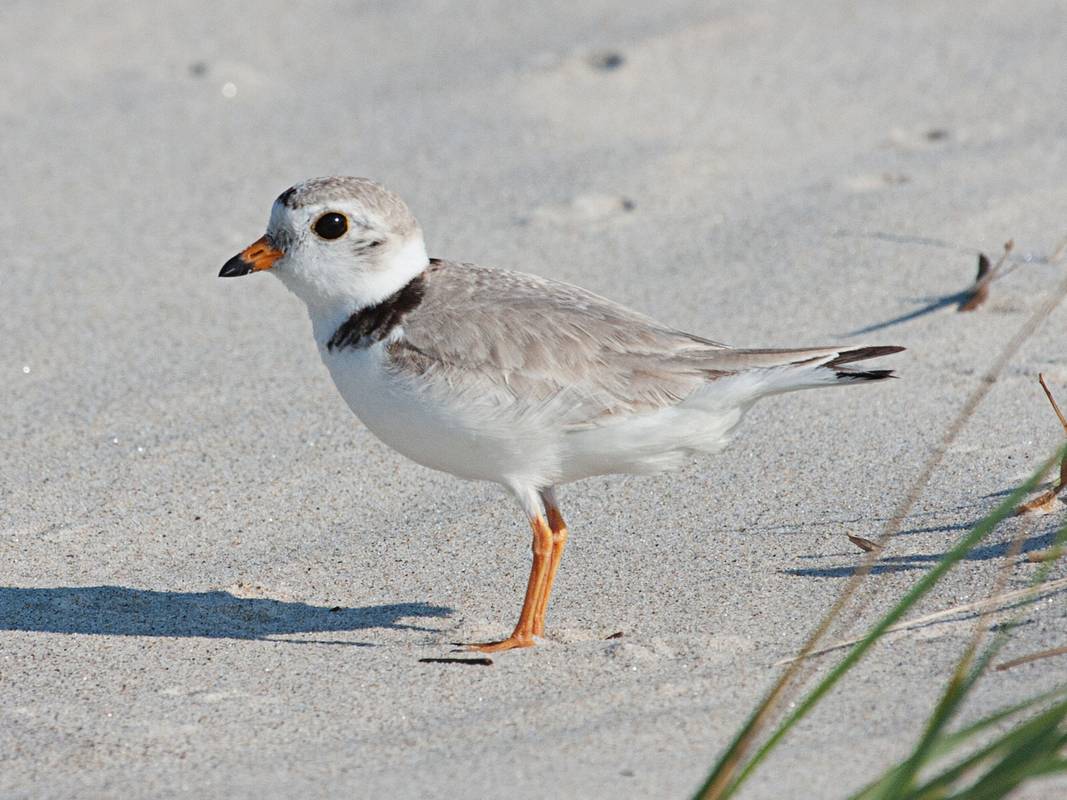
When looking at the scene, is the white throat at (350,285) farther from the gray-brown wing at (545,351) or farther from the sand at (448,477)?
the sand at (448,477)

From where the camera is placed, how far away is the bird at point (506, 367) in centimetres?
380

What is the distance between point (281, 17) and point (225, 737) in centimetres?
660

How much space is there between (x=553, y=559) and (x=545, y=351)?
0.58 m

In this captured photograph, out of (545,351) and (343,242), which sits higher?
(343,242)

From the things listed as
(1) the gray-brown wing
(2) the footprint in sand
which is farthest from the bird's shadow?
(2) the footprint in sand

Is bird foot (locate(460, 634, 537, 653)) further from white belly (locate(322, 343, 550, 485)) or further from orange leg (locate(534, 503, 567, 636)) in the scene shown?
white belly (locate(322, 343, 550, 485))

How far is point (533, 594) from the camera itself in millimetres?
3910

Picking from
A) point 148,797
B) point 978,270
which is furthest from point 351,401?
point 978,270

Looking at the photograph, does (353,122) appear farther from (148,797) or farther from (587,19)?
(148,797)

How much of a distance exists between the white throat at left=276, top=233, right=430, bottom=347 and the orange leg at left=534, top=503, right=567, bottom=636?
77 centimetres

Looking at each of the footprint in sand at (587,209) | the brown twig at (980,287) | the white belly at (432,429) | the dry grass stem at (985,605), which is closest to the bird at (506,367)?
the white belly at (432,429)

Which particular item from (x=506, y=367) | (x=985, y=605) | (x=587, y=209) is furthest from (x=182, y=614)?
(x=587, y=209)

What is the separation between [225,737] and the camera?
3.40m

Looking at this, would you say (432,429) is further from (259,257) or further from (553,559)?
(259,257)
